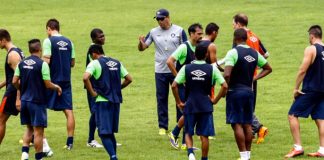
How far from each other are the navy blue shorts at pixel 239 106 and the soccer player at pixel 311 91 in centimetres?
104

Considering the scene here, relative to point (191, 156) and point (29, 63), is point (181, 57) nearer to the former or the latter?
point (191, 156)

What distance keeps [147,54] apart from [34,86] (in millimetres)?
15976

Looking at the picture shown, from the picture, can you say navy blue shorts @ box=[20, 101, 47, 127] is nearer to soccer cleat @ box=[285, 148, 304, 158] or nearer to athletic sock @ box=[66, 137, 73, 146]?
Answer: athletic sock @ box=[66, 137, 73, 146]

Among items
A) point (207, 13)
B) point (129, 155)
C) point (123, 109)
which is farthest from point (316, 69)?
point (207, 13)

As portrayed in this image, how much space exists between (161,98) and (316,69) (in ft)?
13.1

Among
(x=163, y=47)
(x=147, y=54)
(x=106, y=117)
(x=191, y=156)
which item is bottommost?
(x=191, y=156)

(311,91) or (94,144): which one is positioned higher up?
(311,91)

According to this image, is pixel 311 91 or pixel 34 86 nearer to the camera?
pixel 34 86

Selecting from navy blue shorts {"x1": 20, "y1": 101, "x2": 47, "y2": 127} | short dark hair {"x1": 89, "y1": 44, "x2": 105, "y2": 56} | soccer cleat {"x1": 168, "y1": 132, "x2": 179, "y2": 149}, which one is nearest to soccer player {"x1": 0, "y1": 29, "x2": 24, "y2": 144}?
navy blue shorts {"x1": 20, "y1": 101, "x2": 47, "y2": 127}

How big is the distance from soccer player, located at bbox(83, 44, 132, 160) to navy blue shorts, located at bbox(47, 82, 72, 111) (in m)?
2.02

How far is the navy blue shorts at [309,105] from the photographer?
1689cm

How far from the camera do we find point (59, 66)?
59.0ft

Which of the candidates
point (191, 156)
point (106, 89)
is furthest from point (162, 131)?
point (106, 89)

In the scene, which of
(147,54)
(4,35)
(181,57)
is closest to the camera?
(4,35)
